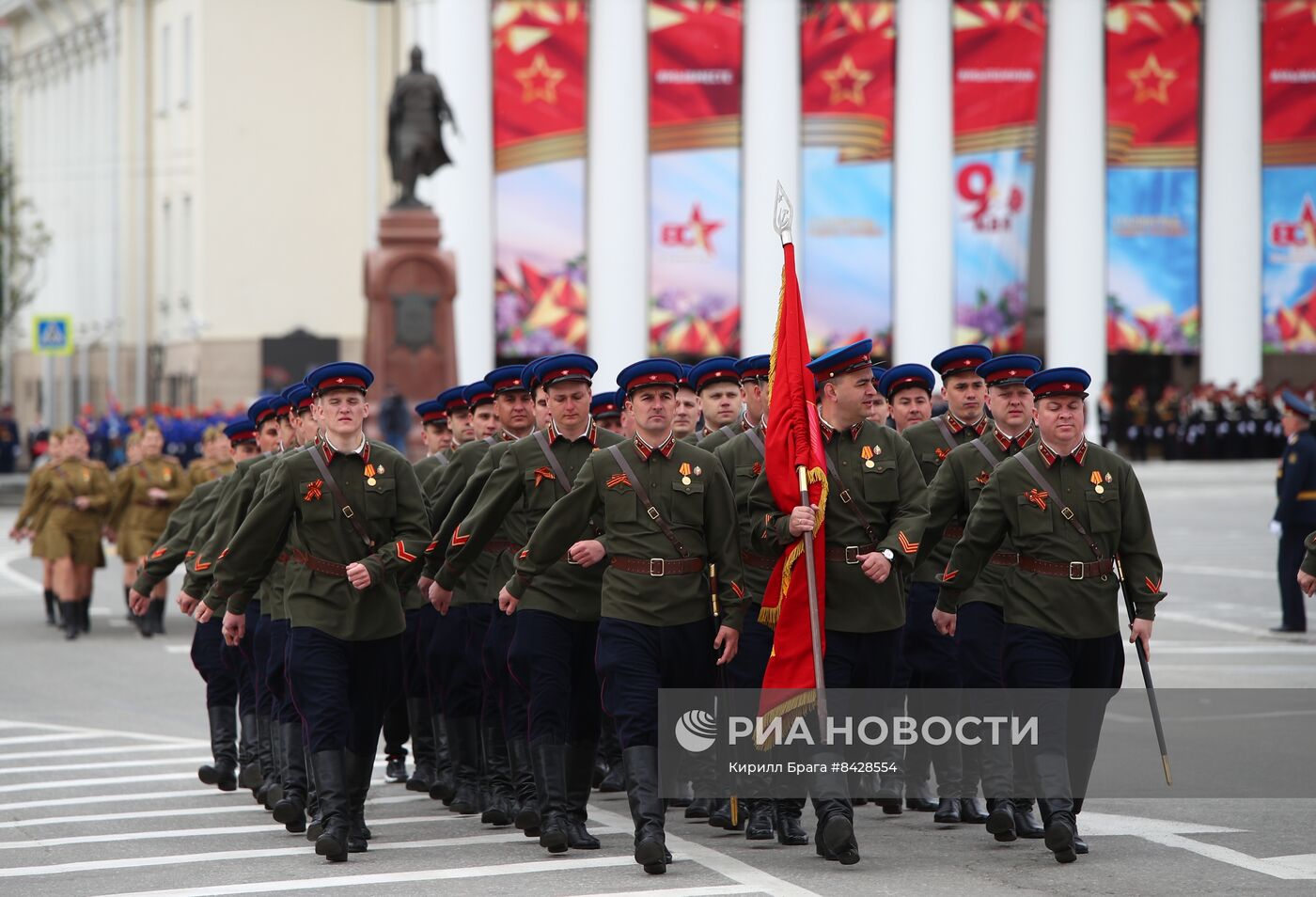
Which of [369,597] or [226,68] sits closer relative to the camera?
[369,597]

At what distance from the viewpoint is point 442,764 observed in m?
11.4

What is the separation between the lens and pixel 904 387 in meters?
11.4

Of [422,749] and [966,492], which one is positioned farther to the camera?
[422,749]

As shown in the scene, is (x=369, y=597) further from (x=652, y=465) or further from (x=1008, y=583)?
(x=1008, y=583)

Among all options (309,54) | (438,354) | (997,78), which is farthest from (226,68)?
(438,354)

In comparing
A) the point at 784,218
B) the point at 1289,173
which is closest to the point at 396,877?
the point at 784,218

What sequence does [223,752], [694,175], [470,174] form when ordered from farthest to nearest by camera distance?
[694,175], [470,174], [223,752]

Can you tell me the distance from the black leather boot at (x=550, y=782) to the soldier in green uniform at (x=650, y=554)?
0.36 meters

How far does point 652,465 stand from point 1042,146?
152 ft

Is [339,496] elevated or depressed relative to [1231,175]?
depressed

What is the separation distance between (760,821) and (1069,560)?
1.84 meters

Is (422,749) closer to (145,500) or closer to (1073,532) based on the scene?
(1073,532)

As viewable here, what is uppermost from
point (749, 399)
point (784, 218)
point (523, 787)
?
point (784, 218)

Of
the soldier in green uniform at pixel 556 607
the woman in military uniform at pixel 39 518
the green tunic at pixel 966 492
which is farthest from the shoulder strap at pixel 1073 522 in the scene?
the woman in military uniform at pixel 39 518
